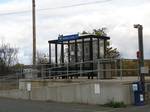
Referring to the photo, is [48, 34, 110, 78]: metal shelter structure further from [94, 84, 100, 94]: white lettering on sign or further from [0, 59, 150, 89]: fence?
[94, 84, 100, 94]: white lettering on sign

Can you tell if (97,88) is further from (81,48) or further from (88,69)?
(81,48)

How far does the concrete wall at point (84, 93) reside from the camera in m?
24.3

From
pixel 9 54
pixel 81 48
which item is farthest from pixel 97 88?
pixel 9 54

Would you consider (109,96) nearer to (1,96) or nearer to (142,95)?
(142,95)

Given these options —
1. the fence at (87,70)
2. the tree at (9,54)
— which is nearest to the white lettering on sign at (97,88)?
the fence at (87,70)

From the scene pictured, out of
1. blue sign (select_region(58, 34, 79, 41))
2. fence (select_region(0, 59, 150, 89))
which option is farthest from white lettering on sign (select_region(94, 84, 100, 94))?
blue sign (select_region(58, 34, 79, 41))

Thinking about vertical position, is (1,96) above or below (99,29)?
below

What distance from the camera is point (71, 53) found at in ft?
101

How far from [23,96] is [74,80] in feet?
18.6

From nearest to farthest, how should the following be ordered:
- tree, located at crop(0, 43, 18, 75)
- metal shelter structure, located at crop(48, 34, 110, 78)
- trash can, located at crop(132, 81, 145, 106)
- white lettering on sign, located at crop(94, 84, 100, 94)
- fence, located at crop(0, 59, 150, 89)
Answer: trash can, located at crop(132, 81, 145, 106)
white lettering on sign, located at crop(94, 84, 100, 94)
fence, located at crop(0, 59, 150, 89)
metal shelter structure, located at crop(48, 34, 110, 78)
tree, located at crop(0, 43, 18, 75)

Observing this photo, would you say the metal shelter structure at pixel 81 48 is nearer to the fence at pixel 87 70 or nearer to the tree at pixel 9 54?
the fence at pixel 87 70

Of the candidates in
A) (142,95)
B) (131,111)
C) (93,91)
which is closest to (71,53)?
(93,91)

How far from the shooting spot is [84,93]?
85.9ft

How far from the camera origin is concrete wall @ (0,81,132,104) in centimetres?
2433
